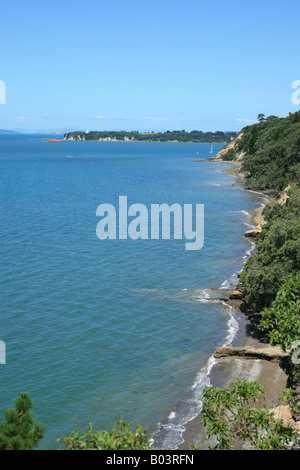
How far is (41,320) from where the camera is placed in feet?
122

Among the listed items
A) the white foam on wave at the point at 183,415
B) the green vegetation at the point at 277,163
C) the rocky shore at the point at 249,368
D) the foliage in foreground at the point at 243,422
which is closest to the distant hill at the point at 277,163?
the green vegetation at the point at 277,163

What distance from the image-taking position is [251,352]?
32125 mm

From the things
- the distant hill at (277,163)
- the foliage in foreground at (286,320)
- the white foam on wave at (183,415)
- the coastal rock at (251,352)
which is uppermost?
the distant hill at (277,163)

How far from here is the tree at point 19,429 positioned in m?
13.8

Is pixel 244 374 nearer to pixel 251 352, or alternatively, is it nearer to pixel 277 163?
pixel 251 352

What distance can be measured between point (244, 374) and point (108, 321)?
11951 mm

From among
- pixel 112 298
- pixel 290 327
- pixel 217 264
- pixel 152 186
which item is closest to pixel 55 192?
pixel 152 186

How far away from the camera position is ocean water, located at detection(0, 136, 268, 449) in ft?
89.5

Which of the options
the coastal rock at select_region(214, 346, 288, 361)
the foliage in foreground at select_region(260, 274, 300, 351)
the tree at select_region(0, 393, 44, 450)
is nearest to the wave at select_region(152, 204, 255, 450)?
the coastal rock at select_region(214, 346, 288, 361)

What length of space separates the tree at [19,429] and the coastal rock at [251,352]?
1989cm

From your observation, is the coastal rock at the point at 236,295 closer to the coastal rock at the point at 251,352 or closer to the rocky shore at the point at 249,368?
the rocky shore at the point at 249,368

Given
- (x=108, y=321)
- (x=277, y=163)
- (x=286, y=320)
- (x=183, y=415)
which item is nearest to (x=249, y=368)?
(x=183, y=415)
